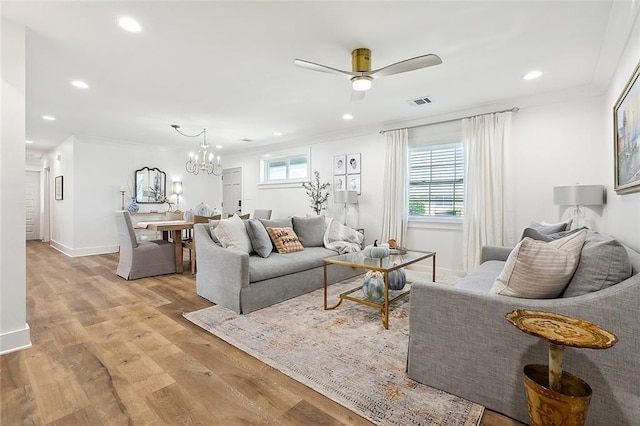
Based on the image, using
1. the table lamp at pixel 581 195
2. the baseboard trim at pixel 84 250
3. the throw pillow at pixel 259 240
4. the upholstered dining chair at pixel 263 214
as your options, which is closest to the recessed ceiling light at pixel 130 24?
the throw pillow at pixel 259 240

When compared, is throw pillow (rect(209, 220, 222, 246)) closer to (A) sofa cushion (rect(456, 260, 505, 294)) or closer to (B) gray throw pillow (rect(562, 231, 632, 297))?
(A) sofa cushion (rect(456, 260, 505, 294))

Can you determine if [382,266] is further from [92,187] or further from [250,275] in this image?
[92,187]

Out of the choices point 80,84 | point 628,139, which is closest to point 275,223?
point 80,84

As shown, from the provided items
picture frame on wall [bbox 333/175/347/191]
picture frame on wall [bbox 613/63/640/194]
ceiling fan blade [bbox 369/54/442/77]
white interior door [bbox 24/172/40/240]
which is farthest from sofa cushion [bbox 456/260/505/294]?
white interior door [bbox 24/172/40/240]

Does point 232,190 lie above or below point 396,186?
above

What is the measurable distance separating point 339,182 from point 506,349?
180 inches

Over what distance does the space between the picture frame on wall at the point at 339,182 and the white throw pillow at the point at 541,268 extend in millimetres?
4325

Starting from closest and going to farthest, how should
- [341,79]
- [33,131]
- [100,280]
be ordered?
1. [341,79]
2. [100,280]
3. [33,131]

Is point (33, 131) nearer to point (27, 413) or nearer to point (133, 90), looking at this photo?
point (133, 90)

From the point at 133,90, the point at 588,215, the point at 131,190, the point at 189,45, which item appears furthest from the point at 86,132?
the point at 588,215

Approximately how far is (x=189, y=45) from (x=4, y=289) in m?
2.38

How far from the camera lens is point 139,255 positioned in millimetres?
4219

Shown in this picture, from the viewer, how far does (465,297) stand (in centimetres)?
159

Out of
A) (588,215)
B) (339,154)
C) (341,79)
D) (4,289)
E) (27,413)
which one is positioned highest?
(341,79)
